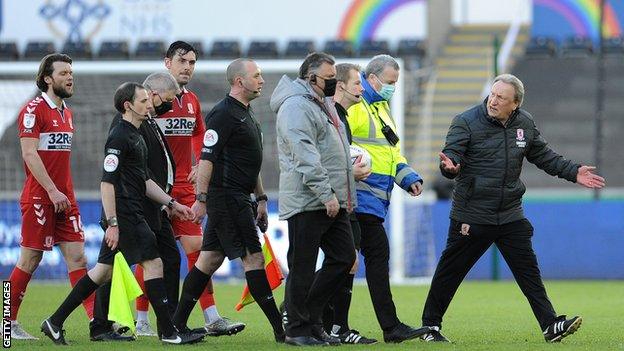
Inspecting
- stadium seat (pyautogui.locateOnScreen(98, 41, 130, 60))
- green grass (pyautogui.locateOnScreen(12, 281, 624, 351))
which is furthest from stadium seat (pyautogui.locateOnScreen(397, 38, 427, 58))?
green grass (pyautogui.locateOnScreen(12, 281, 624, 351))

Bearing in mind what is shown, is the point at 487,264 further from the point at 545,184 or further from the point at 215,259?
the point at 215,259

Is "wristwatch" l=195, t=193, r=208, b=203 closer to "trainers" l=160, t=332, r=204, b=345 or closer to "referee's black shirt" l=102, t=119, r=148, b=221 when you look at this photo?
"referee's black shirt" l=102, t=119, r=148, b=221

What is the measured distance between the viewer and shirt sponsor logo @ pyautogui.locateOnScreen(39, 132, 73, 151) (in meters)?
10.8

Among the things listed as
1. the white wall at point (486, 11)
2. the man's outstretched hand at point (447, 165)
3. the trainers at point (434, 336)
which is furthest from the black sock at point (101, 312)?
the white wall at point (486, 11)

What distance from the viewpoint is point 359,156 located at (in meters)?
9.79

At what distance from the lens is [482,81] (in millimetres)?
28609

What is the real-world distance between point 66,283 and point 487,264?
229 inches

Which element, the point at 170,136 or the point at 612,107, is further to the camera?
the point at 612,107

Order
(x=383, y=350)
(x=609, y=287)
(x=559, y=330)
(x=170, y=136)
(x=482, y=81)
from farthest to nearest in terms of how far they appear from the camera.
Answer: (x=482, y=81) → (x=609, y=287) → (x=170, y=136) → (x=559, y=330) → (x=383, y=350)

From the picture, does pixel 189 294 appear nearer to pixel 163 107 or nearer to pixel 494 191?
pixel 163 107

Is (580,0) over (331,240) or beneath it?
over

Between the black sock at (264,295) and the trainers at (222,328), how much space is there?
1.73ft

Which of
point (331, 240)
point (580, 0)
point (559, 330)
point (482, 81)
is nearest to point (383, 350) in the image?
point (331, 240)

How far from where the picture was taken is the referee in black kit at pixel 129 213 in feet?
31.6
